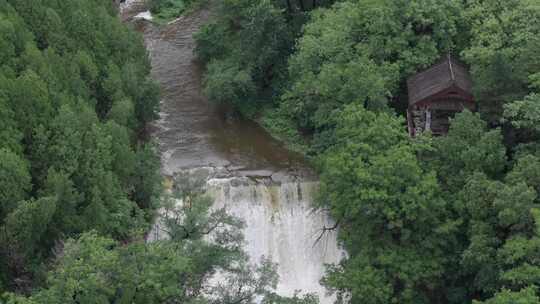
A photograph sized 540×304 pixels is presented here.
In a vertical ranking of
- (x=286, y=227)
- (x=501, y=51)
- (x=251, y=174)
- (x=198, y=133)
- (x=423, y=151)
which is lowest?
(x=286, y=227)

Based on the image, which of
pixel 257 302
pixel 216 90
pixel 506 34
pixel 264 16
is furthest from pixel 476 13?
pixel 257 302

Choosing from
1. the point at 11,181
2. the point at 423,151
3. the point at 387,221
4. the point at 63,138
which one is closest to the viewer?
the point at 11,181

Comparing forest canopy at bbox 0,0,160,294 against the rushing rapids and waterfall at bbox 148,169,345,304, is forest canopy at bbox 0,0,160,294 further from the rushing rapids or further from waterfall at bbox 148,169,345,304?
waterfall at bbox 148,169,345,304

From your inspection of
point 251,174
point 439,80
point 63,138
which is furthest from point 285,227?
point 63,138

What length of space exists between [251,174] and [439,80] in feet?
33.0

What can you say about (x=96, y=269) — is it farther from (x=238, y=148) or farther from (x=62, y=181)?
(x=238, y=148)

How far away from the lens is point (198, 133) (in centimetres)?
3738

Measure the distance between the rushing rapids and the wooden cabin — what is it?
5974 millimetres

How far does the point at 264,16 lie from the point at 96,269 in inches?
845

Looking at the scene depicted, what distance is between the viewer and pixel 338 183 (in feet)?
90.3

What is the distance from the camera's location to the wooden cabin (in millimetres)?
31031

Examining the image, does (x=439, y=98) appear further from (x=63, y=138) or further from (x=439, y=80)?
(x=63, y=138)

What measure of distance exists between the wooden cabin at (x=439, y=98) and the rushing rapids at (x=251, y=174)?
5.97 meters

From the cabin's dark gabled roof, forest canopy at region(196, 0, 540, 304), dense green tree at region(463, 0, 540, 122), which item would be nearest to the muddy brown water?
forest canopy at region(196, 0, 540, 304)
